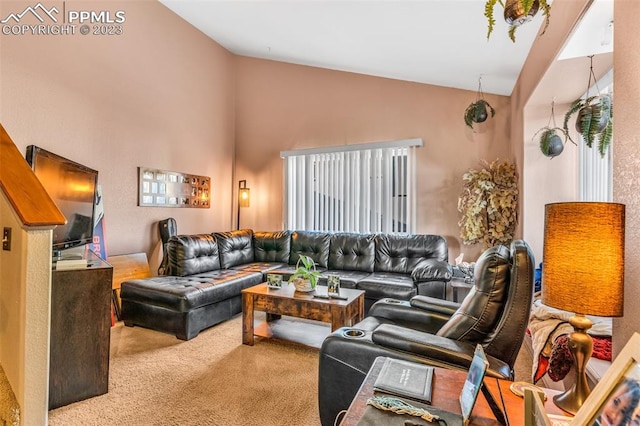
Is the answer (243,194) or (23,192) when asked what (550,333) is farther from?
(243,194)

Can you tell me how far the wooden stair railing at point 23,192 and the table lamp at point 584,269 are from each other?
2.08 metres

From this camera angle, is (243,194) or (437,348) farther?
(243,194)

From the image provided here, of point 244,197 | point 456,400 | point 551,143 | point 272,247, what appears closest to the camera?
point 456,400

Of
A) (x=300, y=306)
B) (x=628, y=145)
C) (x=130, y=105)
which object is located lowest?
(x=300, y=306)

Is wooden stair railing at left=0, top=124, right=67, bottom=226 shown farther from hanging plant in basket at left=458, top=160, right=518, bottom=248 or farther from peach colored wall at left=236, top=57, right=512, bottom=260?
peach colored wall at left=236, top=57, right=512, bottom=260

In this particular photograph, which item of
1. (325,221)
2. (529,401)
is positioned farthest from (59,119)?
(529,401)

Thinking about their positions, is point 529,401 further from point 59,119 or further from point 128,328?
point 59,119

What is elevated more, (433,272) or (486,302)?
(486,302)

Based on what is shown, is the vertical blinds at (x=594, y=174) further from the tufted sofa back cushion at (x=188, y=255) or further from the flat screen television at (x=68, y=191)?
the flat screen television at (x=68, y=191)

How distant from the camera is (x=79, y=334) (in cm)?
211

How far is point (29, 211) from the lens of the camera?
145 cm

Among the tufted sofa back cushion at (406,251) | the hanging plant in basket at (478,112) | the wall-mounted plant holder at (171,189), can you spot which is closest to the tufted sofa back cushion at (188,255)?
the wall-mounted plant holder at (171,189)

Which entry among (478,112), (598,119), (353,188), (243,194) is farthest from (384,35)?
(243,194)

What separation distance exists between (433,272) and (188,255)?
282 cm
